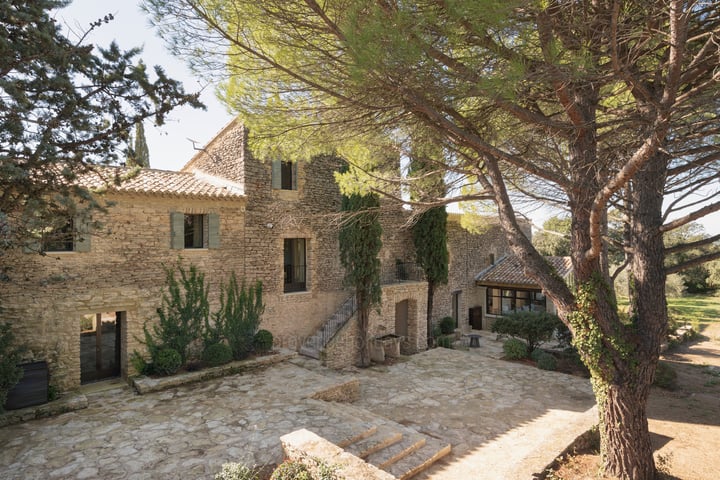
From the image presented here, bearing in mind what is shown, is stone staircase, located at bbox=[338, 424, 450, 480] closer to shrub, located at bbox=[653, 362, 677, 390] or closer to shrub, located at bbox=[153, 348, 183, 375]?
→ shrub, located at bbox=[153, 348, 183, 375]

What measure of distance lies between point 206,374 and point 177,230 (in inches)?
138

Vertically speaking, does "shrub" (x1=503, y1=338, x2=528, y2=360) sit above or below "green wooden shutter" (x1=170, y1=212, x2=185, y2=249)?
below

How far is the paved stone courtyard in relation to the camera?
18.5 feet

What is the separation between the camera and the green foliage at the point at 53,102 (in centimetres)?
444

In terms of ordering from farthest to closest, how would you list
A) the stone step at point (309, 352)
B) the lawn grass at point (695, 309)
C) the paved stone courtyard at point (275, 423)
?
the lawn grass at point (695, 309)
the stone step at point (309, 352)
the paved stone courtyard at point (275, 423)

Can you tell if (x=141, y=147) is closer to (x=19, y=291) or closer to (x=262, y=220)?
(x=262, y=220)

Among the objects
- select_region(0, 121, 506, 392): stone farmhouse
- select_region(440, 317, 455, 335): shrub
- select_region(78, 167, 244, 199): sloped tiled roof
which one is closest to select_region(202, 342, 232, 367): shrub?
select_region(0, 121, 506, 392): stone farmhouse

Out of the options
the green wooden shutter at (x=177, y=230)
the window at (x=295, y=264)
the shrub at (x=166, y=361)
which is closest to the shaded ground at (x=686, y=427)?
the shrub at (x=166, y=361)

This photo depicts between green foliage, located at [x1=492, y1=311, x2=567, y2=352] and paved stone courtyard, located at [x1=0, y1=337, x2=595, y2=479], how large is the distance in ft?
7.29

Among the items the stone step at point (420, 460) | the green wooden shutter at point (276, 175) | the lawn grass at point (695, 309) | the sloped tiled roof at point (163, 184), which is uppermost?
the green wooden shutter at point (276, 175)

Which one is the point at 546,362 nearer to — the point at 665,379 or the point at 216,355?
the point at 665,379

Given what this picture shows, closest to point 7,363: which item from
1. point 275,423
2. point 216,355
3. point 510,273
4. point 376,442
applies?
point 216,355

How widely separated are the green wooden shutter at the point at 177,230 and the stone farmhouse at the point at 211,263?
1.0 inches

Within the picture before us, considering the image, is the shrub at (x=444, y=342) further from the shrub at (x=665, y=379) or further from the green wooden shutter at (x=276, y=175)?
the green wooden shutter at (x=276, y=175)
